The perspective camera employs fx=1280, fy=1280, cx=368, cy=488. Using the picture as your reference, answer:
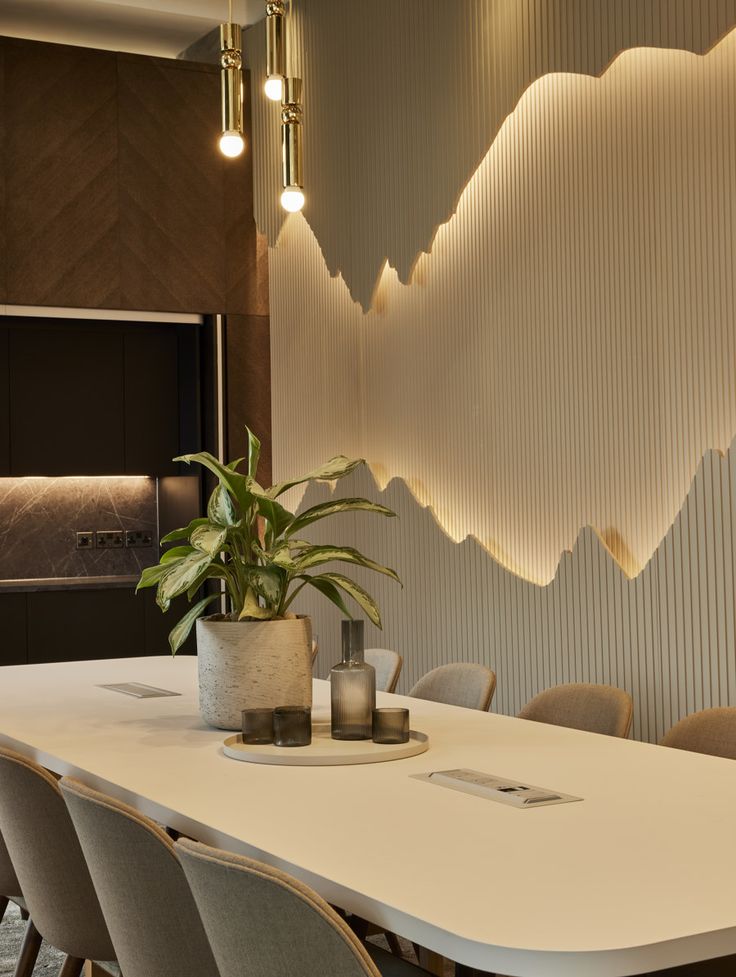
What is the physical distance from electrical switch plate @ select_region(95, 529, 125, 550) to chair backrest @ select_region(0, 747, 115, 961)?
4.93m

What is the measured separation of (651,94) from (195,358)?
3.31m

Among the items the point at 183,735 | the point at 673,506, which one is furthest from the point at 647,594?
the point at 183,735

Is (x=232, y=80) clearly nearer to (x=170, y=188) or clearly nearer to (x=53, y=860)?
(x=53, y=860)

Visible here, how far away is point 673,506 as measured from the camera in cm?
440

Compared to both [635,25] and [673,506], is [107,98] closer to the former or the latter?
[635,25]

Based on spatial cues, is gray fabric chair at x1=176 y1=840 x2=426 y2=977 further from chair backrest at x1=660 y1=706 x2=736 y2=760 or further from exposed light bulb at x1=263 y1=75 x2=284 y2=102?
exposed light bulb at x1=263 y1=75 x2=284 y2=102

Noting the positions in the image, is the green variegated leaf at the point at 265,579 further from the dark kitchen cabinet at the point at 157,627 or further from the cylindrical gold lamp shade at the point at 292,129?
the dark kitchen cabinet at the point at 157,627

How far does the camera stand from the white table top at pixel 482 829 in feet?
4.63

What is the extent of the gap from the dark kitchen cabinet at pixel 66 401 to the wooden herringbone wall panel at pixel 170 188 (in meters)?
0.43

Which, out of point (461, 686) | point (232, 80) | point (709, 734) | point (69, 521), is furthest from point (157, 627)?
point (709, 734)

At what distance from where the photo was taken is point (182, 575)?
275 centimetres

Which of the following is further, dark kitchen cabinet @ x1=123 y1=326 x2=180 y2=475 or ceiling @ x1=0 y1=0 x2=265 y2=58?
dark kitchen cabinet @ x1=123 y1=326 x2=180 y2=475

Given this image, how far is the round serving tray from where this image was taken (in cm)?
245

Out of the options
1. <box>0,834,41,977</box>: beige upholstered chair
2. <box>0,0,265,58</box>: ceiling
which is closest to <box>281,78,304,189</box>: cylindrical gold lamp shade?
<box>0,834,41,977</box>: beige upholstered chair
